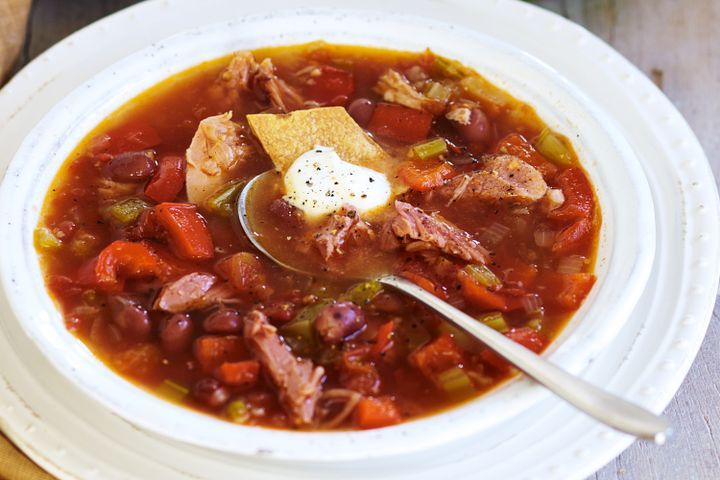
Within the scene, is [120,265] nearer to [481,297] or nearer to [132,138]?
[132,138]

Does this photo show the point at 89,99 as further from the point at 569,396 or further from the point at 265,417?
the point at 569,396

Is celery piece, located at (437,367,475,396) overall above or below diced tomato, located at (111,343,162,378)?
above

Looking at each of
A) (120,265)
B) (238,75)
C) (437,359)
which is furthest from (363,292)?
(238,75)

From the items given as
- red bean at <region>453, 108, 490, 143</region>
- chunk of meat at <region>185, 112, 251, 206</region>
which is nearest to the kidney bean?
chunk of meat at <region>185, 112, 251, 206</region>

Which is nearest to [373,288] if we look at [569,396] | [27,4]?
[569,396]

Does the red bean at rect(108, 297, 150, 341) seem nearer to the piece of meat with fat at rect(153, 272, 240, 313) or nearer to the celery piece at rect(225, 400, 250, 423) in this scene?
the piece of meat with fat at rect(153, 272, 240, 313)

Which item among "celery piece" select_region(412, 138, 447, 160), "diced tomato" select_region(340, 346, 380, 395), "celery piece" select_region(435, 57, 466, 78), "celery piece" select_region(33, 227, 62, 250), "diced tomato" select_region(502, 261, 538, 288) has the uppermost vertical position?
"celery piece" select_region(435, 57, 466, 78)

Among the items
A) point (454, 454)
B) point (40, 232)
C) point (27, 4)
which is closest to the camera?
point (454, 454)
